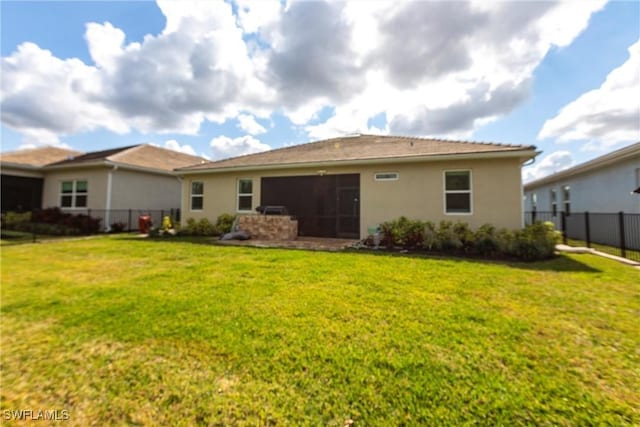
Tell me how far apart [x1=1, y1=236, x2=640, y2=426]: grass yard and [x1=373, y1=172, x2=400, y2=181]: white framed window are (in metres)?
5.54

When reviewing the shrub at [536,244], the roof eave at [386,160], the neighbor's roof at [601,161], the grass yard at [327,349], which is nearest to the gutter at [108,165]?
the roof eave at [386,160]

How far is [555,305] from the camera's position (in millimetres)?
3736

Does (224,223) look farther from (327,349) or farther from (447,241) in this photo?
(327,349)

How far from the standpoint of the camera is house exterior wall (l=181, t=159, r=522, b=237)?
8727 mm

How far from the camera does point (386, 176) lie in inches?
402

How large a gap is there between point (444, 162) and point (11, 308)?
11.1 metres

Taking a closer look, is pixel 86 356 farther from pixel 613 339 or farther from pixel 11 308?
pixel 613 339

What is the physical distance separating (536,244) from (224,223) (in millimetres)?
11503

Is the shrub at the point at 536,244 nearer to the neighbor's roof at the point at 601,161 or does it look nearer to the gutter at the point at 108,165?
the neighbor's roof at the point at 601,161

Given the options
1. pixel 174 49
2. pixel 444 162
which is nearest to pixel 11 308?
pixel 174 49

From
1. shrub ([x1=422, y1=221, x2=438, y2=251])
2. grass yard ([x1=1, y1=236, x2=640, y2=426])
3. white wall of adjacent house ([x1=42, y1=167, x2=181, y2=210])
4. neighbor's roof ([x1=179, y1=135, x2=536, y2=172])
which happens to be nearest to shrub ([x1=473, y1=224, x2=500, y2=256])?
shrub ([x1=422, y1=221, x2=438, y2=251])

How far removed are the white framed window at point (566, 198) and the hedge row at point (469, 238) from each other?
817 cm

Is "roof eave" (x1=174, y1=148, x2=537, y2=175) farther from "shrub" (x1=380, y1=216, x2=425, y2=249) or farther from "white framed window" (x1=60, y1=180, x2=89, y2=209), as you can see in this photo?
"white framed window" (x1=60, y1=180, x2=89, y2=209)

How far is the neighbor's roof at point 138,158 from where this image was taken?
14.4 metres
